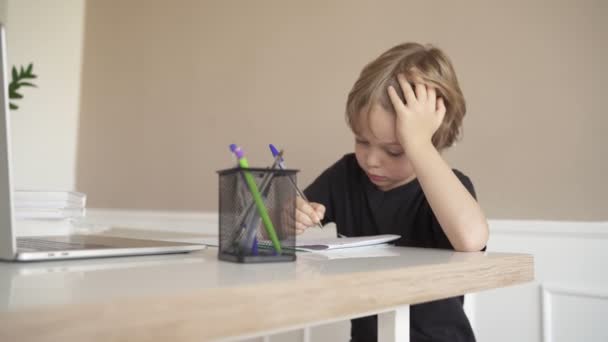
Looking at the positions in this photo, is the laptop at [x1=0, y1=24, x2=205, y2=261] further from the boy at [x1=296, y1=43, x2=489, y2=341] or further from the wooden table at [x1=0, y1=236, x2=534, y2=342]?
the boy at [x1=296, y1=43, x2=489, y2=341]

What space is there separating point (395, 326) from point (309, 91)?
1.17m

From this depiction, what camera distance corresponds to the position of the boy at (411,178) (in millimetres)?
868

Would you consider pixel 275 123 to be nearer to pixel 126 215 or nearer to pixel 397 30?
pixel 397 30

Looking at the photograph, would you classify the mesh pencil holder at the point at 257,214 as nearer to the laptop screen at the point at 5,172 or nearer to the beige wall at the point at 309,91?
the laptop screen at the point at 5,172

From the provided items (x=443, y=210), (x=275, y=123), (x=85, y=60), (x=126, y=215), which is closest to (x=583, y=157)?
(x=443, y=210)

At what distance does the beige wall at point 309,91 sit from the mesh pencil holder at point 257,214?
0.86 metres

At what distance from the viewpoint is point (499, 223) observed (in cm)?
132

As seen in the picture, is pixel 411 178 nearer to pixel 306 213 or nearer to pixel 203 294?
pixel 306 213

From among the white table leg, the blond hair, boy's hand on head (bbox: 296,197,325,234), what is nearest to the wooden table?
A: the white table leg

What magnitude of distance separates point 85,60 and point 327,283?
241 cm

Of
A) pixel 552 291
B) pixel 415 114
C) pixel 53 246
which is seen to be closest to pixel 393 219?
pixel 415 114

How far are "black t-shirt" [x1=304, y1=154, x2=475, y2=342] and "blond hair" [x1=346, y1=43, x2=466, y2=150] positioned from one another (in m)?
0.12

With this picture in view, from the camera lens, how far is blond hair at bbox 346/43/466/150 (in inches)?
40.8

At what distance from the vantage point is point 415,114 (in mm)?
958
